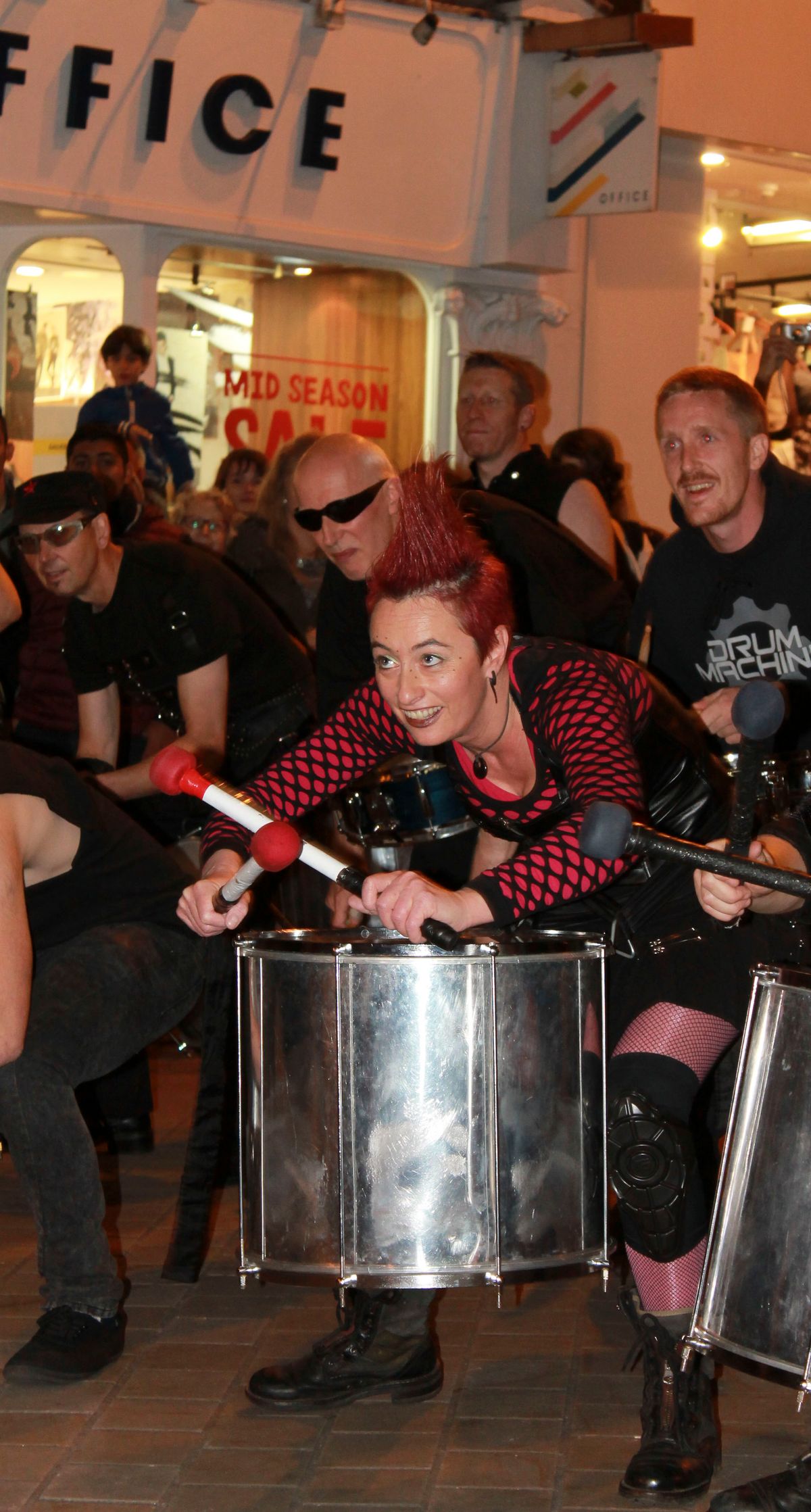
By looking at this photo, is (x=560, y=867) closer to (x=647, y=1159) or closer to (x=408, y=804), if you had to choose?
(x=647, y=1159)

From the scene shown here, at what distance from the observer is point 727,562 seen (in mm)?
3941

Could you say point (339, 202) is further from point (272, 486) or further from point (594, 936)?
point (594, 936)

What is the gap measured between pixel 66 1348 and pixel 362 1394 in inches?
21.7

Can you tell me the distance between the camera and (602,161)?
8539 millimetres

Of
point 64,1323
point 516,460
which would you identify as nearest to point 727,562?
point 516,460

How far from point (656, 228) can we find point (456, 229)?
1.30m

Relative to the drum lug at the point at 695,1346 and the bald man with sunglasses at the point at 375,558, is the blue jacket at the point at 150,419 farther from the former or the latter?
the drum lug at the point at 695,1346

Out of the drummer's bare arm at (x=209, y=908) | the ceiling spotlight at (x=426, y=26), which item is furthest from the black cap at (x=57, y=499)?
the ceiling spotlight at (x=426, y=26)

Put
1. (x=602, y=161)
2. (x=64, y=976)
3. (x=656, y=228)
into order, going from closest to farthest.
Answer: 1. (x=64, y=976)
2. (x=602, y=161)
3. (x=656, y=228)

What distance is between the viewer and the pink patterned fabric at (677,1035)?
9.69 feet

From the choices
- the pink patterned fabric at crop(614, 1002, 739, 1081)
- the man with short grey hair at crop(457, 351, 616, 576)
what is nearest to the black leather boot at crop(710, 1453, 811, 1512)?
the pink patterned fabric at crop(614, 1002, 739, 1081)

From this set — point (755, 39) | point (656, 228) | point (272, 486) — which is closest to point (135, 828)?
point (272, 486)

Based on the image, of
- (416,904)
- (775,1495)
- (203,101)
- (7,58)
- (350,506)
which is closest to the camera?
(416,904)

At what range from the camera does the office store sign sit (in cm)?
761
